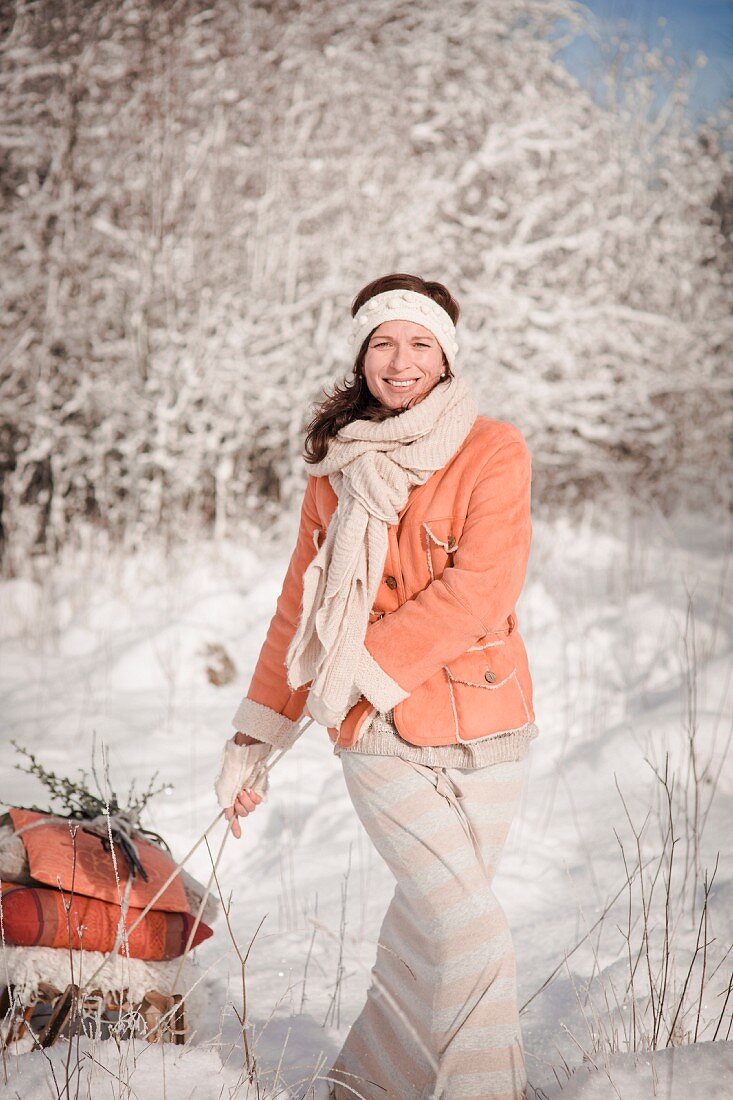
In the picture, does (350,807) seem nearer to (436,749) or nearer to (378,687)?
(436,749)

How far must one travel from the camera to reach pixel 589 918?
9.67 ft

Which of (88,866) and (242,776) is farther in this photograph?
(88,866)

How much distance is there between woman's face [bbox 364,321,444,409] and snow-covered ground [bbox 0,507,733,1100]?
3.75 feet

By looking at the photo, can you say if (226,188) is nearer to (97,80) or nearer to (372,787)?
(97,80)

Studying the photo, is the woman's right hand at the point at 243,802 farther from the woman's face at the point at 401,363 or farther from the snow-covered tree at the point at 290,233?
the snow-covered tree at the point at 290,233

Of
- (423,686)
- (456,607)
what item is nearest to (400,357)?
(456,607)

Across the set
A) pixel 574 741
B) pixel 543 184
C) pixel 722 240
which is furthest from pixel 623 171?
pixel 574 741

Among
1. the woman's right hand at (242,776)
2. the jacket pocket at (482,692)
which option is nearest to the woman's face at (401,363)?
the jacket pocket at (482,692)

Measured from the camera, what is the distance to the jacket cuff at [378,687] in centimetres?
180

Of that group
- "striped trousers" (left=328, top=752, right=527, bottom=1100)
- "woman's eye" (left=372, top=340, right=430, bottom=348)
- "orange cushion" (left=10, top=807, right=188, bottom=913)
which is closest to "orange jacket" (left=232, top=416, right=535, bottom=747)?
"striped trousers" (left=328, top=752, right=527, bottom=1100)

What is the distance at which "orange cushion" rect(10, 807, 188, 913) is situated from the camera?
7.42 feet

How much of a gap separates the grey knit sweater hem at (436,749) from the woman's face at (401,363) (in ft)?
2.58

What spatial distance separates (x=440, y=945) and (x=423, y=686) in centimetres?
54

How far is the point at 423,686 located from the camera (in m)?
1.86
